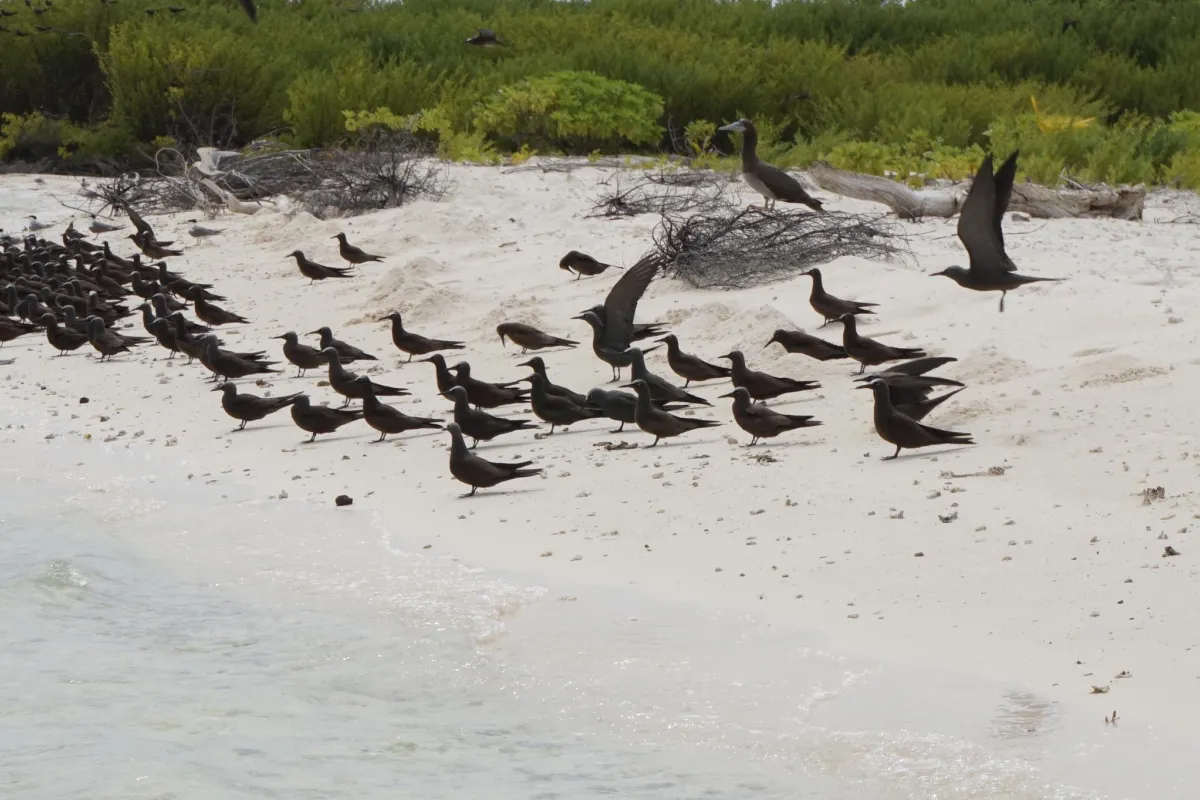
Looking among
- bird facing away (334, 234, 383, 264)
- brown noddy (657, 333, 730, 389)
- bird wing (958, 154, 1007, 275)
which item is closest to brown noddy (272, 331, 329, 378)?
brown noddy (657, 333, 730, 389)

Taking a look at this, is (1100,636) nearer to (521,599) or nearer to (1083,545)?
(1083,545)

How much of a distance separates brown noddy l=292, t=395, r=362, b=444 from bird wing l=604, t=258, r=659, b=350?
5.64ft

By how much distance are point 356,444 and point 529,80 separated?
13.0 m

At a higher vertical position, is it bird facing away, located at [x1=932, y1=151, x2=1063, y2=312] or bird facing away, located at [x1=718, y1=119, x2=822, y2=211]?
bird facing away, located at [x1=932, y1=151, x2=1063, y2=312]

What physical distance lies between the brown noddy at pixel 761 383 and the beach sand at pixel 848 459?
0.15 m

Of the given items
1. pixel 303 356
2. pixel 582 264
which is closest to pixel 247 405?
pixel 303 356

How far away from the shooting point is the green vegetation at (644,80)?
19.1 metres

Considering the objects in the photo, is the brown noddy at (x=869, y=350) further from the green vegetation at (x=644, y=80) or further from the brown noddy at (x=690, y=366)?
the green vegetation at (x=644, y=80)

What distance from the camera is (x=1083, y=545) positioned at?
5.60 meters

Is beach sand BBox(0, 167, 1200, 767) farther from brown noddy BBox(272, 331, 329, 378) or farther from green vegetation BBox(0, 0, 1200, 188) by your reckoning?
green vegetation BBox(0, 0, 1200, 188)

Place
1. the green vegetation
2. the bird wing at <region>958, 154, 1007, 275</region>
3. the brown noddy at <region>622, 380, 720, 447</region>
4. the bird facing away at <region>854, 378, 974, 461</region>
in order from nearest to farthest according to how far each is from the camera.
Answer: the bird facing away at <region>854, 378, 974, 461</region>
the bird wing at <region>958, 154, 1007, 275</region>
the brown noddy at <region>622, 380, 720, 447</region>
the green vegetation

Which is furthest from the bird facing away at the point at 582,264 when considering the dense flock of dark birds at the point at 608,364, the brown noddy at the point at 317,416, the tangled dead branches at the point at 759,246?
the brown noddy at the point at 317,416

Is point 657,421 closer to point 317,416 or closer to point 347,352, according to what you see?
point 317,416

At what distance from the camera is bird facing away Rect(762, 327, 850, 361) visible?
9047mm
